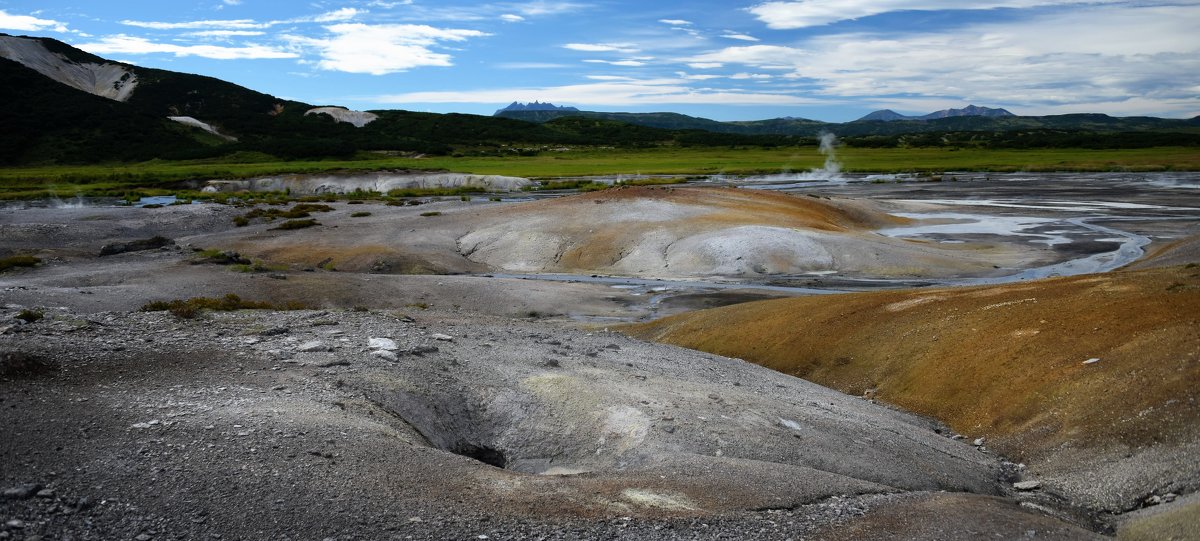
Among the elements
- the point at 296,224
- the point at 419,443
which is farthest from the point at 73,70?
the point at 419,443

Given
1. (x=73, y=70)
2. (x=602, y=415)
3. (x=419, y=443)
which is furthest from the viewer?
(x=73, y=70)

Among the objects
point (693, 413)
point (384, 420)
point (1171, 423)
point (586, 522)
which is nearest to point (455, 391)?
→ point (384, 420)

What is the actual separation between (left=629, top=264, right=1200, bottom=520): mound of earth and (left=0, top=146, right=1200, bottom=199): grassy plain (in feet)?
252

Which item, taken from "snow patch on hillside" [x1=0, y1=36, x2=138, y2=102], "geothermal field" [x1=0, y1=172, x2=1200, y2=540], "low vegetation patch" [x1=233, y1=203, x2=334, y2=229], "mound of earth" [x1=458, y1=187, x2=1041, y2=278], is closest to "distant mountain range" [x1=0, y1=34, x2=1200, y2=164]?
"snow patch on hillside" [x1=0, y1=36, x2=138, y2=102]

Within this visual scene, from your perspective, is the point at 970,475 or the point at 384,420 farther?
the point at 970,475

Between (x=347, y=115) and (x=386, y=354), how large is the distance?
18808 centimetres

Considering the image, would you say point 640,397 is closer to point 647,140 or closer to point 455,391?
point 455,391

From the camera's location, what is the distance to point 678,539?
897 cm

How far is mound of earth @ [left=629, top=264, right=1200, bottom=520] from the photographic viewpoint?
12.6 metres

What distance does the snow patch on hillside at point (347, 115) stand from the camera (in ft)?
620

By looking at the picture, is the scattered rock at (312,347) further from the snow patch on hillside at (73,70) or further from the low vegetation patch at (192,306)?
the snow patch on hillside at (73,70)

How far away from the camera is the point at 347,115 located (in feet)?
634

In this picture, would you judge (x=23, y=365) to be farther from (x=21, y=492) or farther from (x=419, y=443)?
(x=419, y=443)

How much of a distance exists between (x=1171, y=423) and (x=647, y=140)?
623 ft
